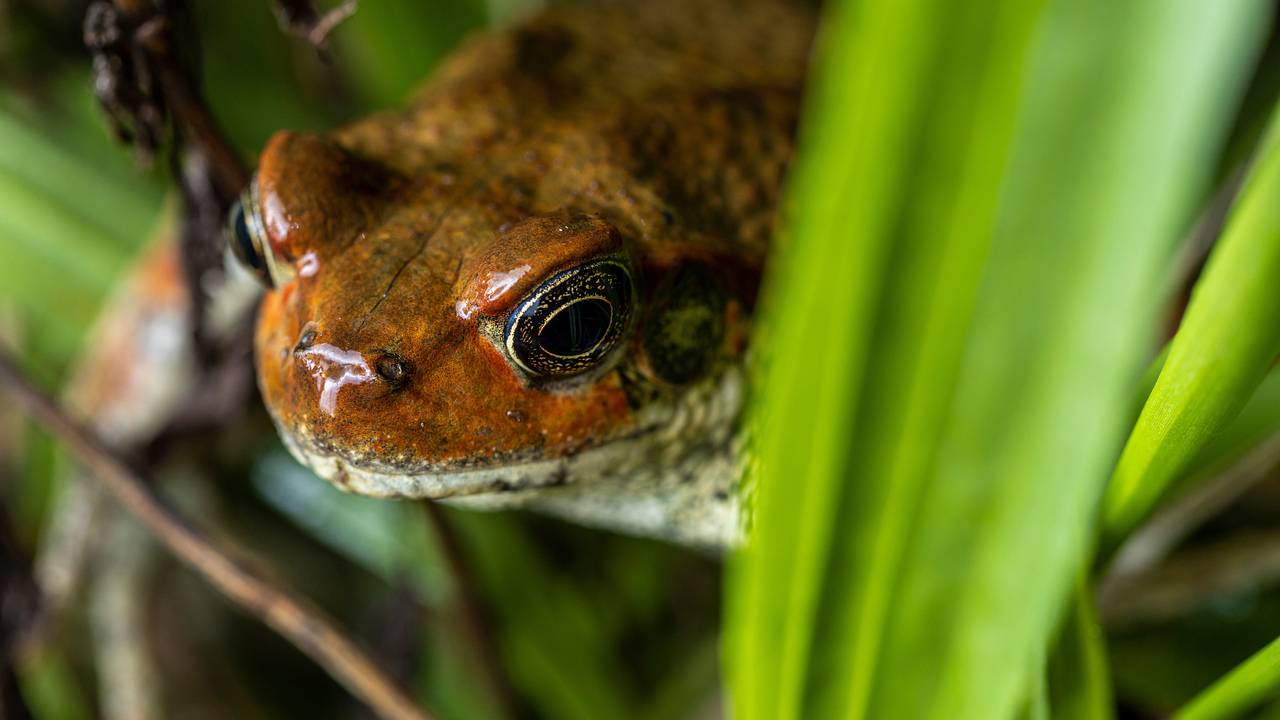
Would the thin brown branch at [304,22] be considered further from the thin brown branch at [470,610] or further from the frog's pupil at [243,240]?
the thin brown branch at [470,610]

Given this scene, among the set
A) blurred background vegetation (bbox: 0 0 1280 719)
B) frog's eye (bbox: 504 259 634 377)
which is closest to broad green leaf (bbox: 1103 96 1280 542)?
blurred background vegetation (bbox: 0 0 1280 719)

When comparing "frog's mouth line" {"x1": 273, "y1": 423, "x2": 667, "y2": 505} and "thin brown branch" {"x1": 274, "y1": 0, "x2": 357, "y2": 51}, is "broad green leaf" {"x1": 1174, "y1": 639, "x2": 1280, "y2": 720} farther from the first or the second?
"thin brown branch" {"x1": 274, "y1": 0, "x2": 357, "y2": 51}

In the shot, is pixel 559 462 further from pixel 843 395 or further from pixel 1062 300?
pixel 1062 300

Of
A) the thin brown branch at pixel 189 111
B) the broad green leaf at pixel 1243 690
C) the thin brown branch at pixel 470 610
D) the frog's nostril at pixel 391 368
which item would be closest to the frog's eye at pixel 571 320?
the frog's nostril at pixel 391 368

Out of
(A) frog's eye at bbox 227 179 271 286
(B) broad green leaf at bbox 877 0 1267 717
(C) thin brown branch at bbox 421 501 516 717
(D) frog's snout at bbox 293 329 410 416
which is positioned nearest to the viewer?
(B) broad green leaf at bbox 877 0 1267 717

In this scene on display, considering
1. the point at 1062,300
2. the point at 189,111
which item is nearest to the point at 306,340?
the point at 189,111

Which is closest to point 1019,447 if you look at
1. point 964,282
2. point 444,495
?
point 964,282

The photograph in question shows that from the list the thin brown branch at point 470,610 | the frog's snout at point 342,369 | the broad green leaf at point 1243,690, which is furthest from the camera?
the thin brown branch at point 470,610
